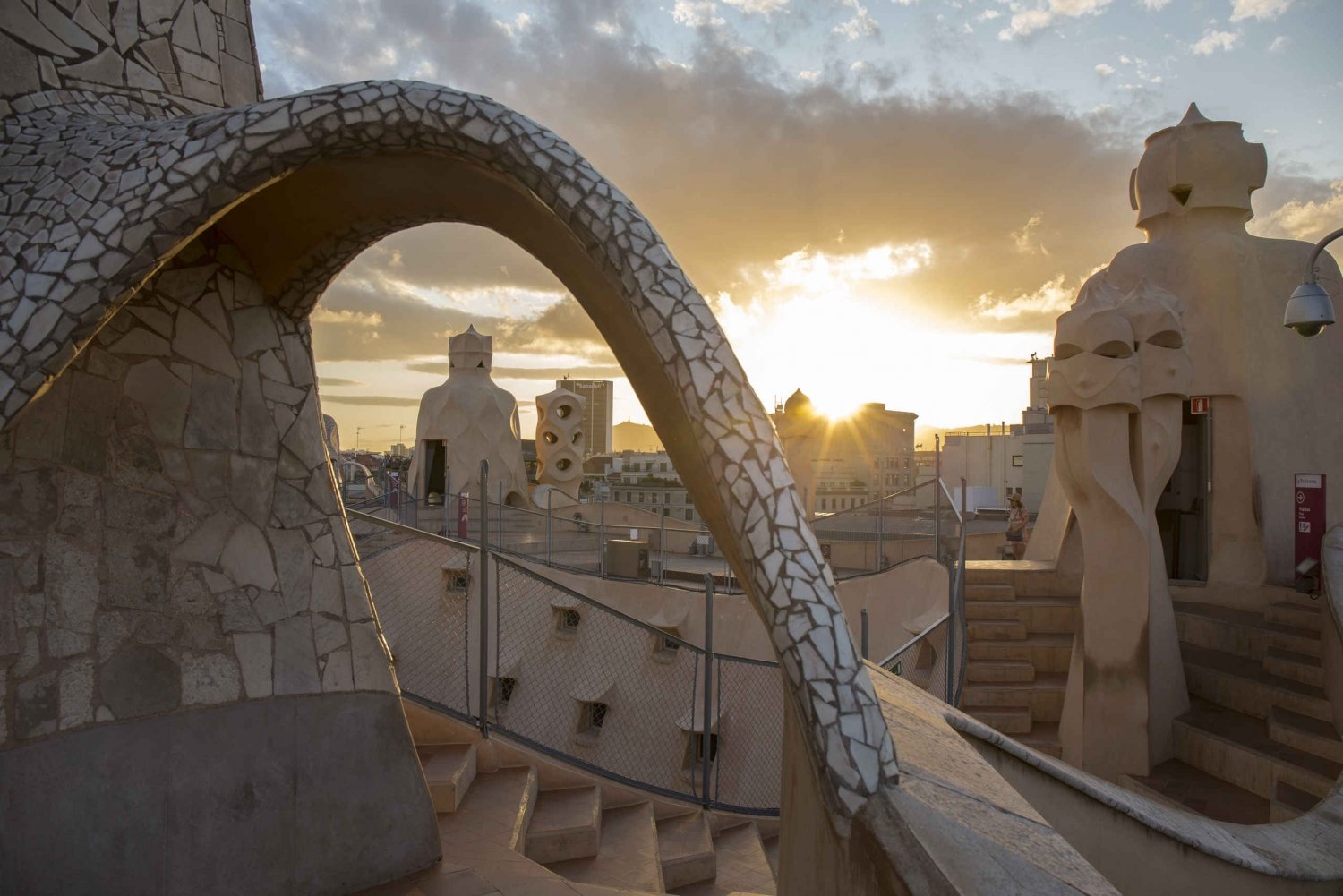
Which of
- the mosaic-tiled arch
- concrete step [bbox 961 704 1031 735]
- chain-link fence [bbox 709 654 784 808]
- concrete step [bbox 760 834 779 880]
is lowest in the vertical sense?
chain-link fence [bbox 709 654 784 808]

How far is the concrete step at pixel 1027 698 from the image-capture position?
8602mm

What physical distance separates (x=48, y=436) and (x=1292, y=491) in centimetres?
1120

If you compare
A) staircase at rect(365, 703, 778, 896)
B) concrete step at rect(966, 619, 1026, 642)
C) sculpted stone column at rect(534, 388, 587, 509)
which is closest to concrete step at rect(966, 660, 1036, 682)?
concrete step at rect(966, 619, 1026, 642)

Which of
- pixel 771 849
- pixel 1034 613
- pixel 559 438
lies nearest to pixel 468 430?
pixel 559 438

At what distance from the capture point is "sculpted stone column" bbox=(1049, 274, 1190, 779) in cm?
756

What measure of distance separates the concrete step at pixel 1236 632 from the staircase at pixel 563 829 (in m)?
5.60

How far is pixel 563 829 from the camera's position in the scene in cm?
482

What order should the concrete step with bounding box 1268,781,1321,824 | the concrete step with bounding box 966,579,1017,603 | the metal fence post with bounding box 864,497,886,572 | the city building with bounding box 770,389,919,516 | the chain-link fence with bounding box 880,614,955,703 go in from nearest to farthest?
the concrete step with bounding box 1268,781,1321,824, the chain-link fence with bounding box 880,614,955,703, the concrete step with bounding box 966,579,1017,603, the metal fence post with bounding box 864,497,886,572, the city building with bounding box 770,389,919,516

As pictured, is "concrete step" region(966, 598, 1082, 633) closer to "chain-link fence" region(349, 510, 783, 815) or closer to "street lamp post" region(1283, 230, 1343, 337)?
"chain-link fence" region(349, 510, 783, 815)

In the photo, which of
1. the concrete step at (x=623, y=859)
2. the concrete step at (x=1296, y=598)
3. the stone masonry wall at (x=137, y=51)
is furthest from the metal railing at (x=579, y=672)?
the stone masonry wall at (x=137, y=51)

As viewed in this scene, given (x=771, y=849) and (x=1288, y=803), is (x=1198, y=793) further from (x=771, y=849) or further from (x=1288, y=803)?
(x=771, y=849)

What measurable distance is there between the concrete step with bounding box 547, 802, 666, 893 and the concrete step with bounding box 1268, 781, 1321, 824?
448 cm

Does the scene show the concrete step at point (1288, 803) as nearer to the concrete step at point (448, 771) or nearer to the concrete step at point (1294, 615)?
the concrete step at point (1294, 615)

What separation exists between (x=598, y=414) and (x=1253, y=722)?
7853cm
